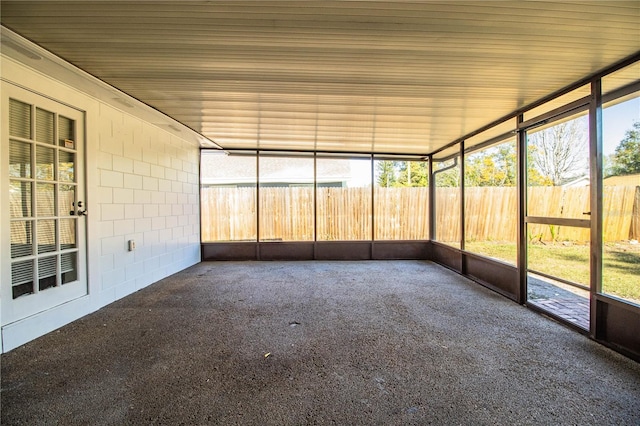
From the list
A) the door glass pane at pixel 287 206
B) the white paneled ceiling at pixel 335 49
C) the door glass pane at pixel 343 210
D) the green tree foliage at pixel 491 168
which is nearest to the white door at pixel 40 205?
the white paneled ceiling at pixel 335 49

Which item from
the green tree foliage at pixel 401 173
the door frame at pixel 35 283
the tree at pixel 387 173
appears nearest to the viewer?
the door frame at pixel 35 283

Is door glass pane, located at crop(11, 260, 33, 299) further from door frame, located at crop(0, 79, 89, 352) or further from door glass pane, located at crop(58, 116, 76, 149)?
door glass pane, located at crop(58, 116, 76, 149)

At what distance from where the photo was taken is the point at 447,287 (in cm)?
386

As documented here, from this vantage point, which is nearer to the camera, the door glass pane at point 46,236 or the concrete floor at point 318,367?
the concrete floor at point 318,367

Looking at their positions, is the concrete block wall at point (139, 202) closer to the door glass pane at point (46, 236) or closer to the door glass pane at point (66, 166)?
the door glass pane at point (66, 166)

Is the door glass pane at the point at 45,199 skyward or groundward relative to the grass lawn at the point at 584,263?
skyward

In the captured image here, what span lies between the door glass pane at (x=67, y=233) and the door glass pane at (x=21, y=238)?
299 millimetres

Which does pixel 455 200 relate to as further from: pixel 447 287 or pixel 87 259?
pixel 87 259

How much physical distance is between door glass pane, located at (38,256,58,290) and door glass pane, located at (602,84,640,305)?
5.38m

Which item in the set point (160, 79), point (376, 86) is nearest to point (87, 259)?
point (160, 79)

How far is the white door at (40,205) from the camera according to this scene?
224cm

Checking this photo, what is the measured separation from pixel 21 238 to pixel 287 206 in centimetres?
407

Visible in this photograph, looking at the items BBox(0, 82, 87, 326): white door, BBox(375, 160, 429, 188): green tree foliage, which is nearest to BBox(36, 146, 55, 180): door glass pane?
BBox(0, 82, 87, 326): white door

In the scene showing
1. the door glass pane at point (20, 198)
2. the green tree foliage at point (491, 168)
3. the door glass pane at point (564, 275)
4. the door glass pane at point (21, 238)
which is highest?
the green tree foliage at point (491, 168)
